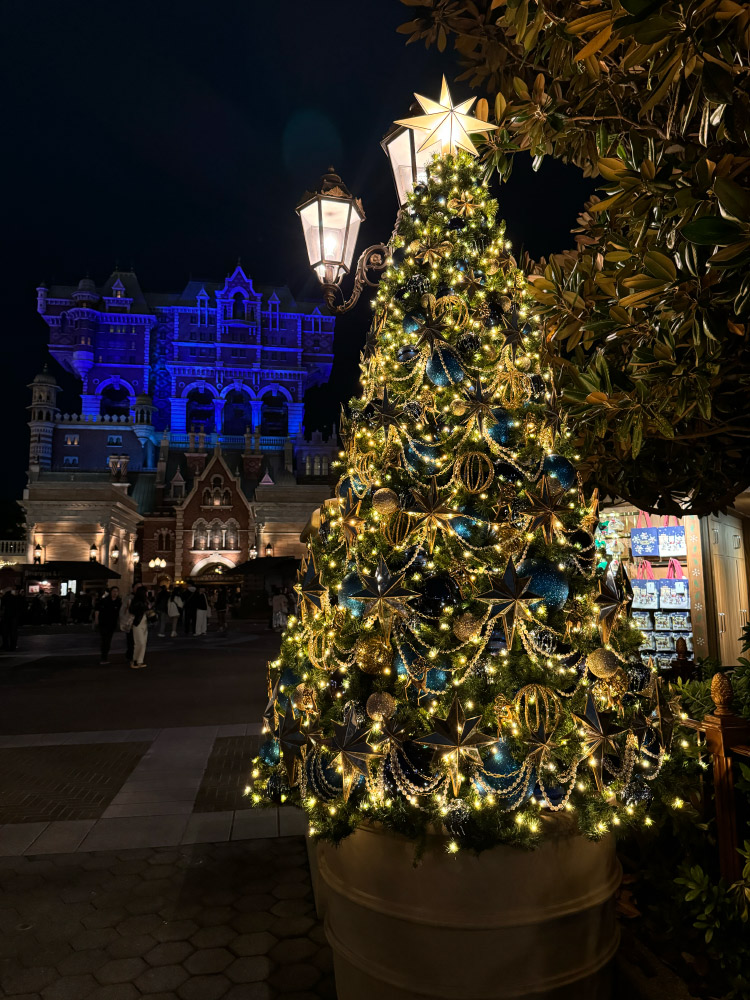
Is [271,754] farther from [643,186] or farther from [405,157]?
[405,157]

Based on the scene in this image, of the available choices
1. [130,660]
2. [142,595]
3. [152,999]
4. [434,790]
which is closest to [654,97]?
[434,790]

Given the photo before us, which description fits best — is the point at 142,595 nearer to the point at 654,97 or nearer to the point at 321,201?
the point at 321,201

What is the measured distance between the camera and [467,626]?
2598 mm

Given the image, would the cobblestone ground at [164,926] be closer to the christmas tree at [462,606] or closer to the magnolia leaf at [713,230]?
the christmas tree at [462,606]

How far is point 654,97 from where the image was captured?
2.02 m

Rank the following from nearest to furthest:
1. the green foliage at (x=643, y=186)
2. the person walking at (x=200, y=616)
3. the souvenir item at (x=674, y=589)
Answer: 1. the green foliage at (x=643, y=186)
2. the souvenir item at (x=674, y=589)
3. the person walking at (x=200, y=616)

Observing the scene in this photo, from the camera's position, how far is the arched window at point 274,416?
209 feet

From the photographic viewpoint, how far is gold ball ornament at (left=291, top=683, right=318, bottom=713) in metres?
3.07

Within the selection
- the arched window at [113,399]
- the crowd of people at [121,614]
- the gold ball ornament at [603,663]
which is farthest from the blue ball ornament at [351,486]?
the arched window at [113,399]

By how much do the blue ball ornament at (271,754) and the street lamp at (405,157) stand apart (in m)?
3.57

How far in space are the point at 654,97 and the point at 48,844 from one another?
227 inches

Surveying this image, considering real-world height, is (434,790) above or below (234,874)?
above

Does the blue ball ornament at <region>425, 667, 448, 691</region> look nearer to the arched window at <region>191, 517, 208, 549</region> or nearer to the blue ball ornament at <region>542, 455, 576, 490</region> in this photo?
the blue ball ornament at <region>542, 455, 576, 490</region>

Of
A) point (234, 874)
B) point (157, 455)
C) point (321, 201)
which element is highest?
point (157, 455)
